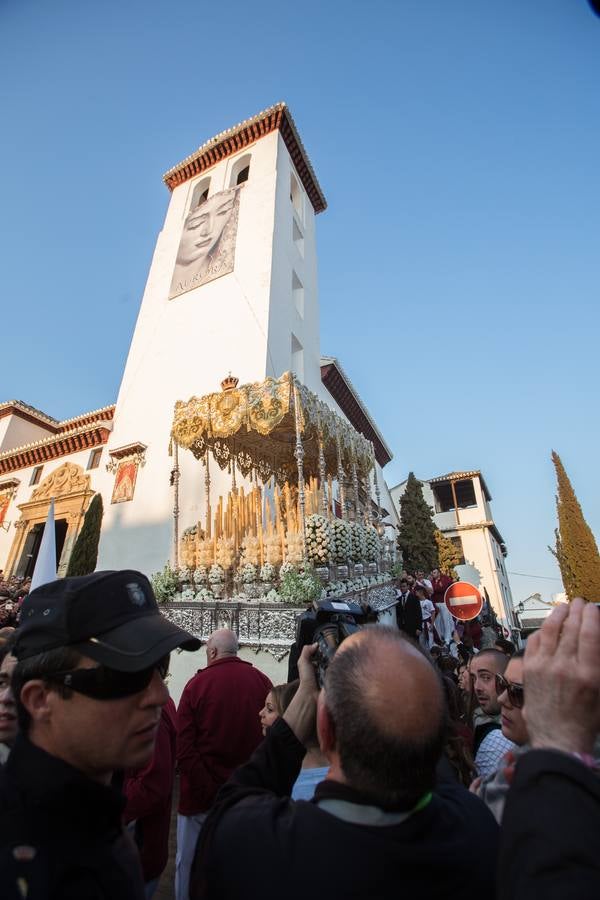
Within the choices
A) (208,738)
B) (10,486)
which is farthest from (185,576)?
(10,486)

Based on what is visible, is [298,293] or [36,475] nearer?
[36,475]

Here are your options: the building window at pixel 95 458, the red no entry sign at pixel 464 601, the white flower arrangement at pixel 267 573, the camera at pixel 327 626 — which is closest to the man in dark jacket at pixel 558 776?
the camera at pixel 327 626

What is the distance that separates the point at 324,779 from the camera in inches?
43.7

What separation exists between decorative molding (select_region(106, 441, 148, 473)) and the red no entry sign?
1056cm

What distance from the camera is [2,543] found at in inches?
654

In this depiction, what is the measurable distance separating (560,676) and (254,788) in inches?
36.6

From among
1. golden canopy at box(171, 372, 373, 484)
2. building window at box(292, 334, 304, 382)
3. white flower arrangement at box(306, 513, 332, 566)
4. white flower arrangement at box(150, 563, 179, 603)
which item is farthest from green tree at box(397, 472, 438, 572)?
white flower arrangement at box(150, 563, 179, 603)

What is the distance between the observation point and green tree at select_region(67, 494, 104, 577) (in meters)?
12.3

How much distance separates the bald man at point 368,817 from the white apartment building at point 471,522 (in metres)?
27.3

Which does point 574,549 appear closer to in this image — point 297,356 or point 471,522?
point 471,522

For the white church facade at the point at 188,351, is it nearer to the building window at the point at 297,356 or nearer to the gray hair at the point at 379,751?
the building window at the point at 297,356

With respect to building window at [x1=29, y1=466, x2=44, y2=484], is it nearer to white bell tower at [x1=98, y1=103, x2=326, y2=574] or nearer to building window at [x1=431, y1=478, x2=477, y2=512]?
white bell tower at [x1=98, y1=103, x2=326, y2=574]

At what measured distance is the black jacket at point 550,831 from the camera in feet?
2.21

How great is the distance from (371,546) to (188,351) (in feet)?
33.0
